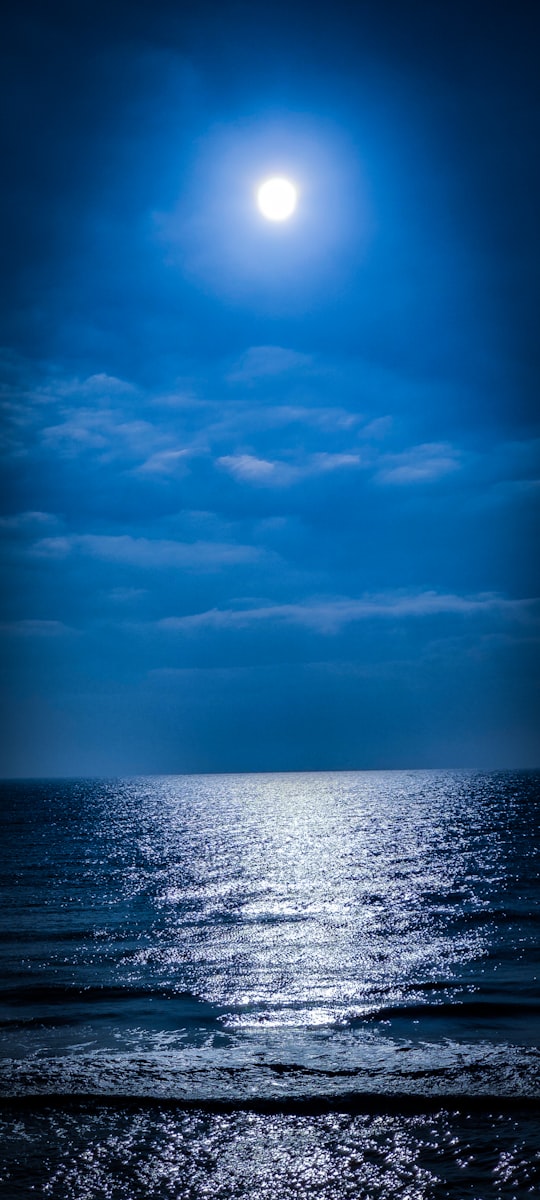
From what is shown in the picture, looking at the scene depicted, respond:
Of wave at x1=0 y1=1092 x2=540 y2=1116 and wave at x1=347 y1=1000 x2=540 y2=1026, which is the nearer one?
wave at x1=0 y1=1092 x2=540 y2=1116

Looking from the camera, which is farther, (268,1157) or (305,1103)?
(305,1103)

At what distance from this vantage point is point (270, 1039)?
19.3 m

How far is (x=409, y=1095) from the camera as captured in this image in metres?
14.5

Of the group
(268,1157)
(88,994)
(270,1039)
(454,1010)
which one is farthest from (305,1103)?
(88,994)

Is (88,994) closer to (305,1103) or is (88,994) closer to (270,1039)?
(270,1039)

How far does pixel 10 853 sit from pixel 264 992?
55.1 meters

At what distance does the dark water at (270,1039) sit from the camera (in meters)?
11.7

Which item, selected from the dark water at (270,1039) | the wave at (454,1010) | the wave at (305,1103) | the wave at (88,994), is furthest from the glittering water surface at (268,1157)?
the wave at (88,994)

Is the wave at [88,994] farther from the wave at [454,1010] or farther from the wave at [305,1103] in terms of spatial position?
the wave at [305,1103]

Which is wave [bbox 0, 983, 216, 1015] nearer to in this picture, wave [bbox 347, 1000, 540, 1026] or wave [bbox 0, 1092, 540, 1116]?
wave [bbox 347, 1000, 540, 1026]

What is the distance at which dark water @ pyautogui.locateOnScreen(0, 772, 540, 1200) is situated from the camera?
1169 cm

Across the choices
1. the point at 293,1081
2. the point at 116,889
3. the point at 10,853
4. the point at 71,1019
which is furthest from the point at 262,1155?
the point at 10,853

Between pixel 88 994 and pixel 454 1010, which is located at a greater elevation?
pixel 88 994

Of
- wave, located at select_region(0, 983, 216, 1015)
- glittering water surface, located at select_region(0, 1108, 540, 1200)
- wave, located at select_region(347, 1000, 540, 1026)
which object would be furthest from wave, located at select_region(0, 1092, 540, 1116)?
wave, located at select_region(0, 983, 216, 1015)
